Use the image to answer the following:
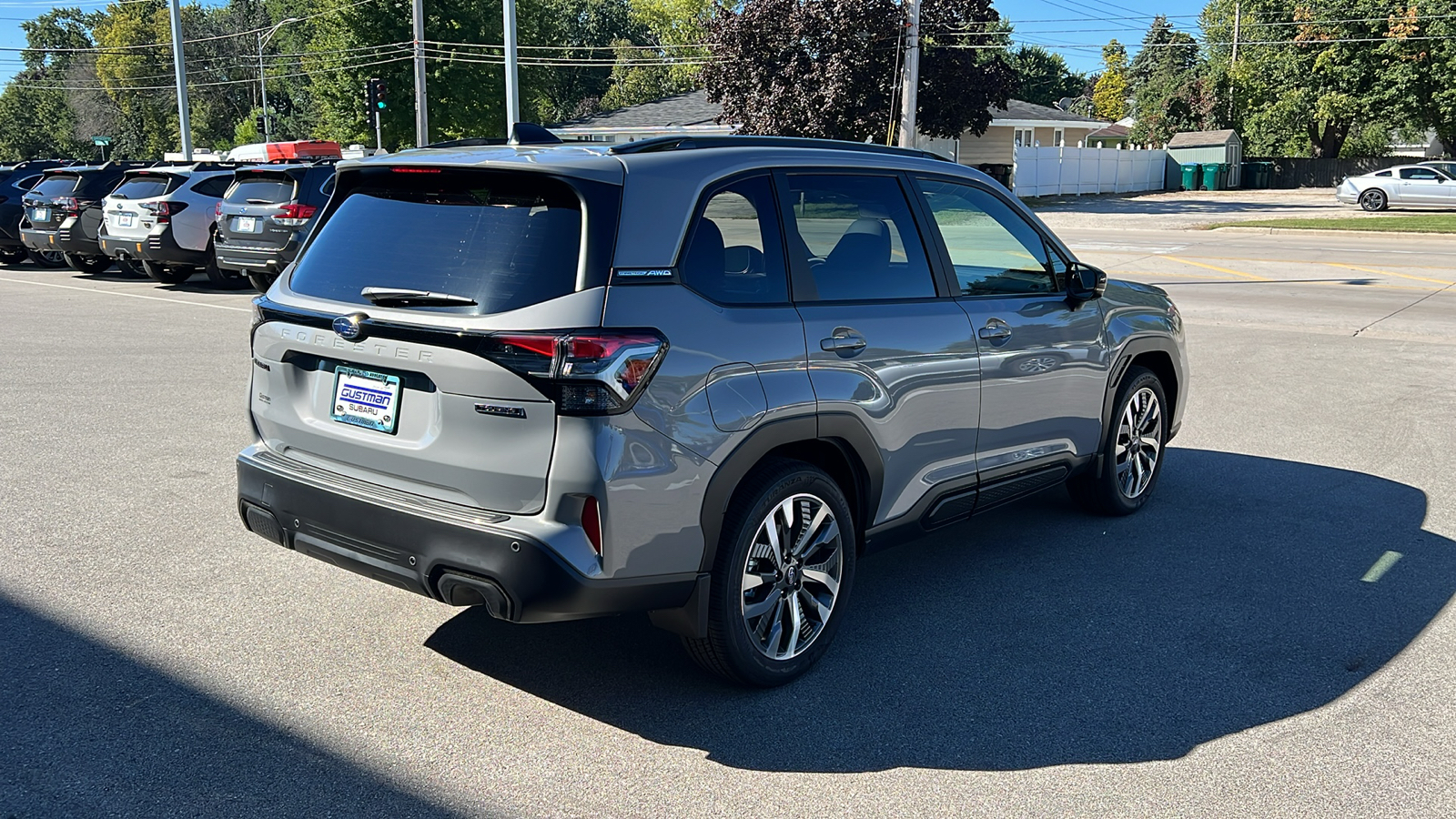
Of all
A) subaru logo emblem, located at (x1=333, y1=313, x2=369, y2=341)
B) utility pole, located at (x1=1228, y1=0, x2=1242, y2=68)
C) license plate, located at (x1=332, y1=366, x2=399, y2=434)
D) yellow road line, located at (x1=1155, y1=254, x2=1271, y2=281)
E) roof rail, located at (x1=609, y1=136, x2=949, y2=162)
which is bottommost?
yellow road line, located at (x1=1155, y1=254, x2=1271, y2=281)

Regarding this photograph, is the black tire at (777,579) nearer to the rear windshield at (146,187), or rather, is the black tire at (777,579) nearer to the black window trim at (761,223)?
the black window trim at (761,223)

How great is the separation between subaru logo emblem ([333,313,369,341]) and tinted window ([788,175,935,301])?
1483 mm

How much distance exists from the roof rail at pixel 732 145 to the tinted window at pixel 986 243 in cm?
24

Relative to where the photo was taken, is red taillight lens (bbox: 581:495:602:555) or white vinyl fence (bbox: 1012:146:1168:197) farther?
white vinyl fence (bbox: 1012:146:1168:197)

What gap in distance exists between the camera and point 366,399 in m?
3.85

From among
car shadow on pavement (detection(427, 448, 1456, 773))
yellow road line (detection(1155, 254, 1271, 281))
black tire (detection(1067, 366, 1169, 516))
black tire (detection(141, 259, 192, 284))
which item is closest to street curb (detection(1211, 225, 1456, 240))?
yellow road line (detection(1155, 254, 1271, 281))

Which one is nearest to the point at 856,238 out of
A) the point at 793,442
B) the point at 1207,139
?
the point at 793,442

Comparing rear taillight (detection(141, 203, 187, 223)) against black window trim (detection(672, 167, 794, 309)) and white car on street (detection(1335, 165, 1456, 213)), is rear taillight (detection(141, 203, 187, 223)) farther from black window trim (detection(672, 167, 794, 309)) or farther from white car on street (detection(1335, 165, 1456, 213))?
white car on street (detection(1335, 165, 1456, 213))

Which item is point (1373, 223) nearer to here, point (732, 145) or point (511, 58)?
point (511, 58)

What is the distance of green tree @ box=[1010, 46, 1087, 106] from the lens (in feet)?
347

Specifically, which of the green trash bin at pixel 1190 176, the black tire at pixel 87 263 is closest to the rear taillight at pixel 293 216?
the black tire at pixel 87 263

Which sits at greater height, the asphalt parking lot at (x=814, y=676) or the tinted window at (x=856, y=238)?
the tinted window at (x=856, y=238)

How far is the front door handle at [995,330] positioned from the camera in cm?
491

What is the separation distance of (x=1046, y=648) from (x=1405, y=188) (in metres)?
42.0
